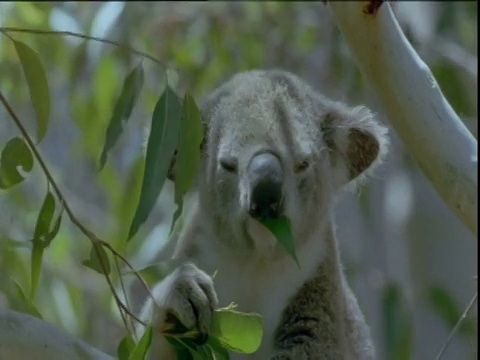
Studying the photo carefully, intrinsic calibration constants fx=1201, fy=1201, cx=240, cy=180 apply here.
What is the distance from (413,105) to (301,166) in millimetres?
442

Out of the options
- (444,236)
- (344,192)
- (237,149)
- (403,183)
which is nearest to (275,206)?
(237,149)

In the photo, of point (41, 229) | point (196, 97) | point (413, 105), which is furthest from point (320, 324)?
point (196, 97)

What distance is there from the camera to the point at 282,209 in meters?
1.56

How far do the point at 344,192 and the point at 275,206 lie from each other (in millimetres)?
461

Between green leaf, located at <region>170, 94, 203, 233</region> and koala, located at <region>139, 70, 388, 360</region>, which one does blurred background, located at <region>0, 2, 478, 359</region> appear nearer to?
koala, located at <region>139, 70, 388, 360</region>

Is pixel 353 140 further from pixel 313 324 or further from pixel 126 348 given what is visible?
pixel 126 348

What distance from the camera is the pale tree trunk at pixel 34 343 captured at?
4.29ft

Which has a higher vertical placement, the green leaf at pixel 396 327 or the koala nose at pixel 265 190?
the koala nose at pixel 265 190

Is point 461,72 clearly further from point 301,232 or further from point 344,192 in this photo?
point 301,232

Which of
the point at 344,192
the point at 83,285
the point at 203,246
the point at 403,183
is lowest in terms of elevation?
the point at 83,285

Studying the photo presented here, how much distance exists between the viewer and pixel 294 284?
1891mm

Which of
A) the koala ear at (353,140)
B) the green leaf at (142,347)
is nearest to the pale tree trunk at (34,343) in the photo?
the green leaf at (142,347)

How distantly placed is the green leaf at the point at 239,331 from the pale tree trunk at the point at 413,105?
0.89 feet

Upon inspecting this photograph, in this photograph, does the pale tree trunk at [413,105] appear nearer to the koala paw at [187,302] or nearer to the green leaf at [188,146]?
the green leaf at [188,146]
